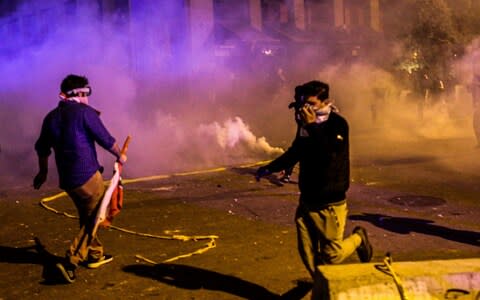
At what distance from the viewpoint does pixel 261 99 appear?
22.2 meters

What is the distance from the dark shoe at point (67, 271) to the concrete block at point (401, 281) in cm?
228

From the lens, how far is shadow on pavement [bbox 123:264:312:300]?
4.40m

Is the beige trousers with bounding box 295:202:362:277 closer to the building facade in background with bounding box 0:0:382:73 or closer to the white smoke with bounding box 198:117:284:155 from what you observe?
the white smoke with bounding box 198:117:284:155

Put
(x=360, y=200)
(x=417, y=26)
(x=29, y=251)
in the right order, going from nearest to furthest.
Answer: (x=29, y=251) → (x=360, y=200) → (x=417, y=26)

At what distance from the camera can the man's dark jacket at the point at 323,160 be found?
3.97 m

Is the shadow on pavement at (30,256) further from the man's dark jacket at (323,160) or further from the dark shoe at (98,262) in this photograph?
the man's dark jacket at (323,160)

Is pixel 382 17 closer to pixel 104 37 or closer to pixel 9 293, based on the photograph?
pixel 104 37

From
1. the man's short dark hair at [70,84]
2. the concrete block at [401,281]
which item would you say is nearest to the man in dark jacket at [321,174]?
the concrete block at [401,281]

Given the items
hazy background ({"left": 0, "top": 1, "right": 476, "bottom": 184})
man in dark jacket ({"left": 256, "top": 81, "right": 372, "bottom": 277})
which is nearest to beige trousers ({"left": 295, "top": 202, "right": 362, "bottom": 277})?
man in dark jacket ({"left": 256, "top": 81, "right": 372, "bottom": 277})

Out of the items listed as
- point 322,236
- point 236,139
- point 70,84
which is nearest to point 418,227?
point 322,236

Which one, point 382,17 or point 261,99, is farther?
point 382,17

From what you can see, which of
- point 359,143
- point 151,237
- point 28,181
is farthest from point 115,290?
point 359,143

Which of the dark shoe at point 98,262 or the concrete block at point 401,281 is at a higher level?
the concrete block at point 401,281

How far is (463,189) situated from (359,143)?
5981 millimetres
